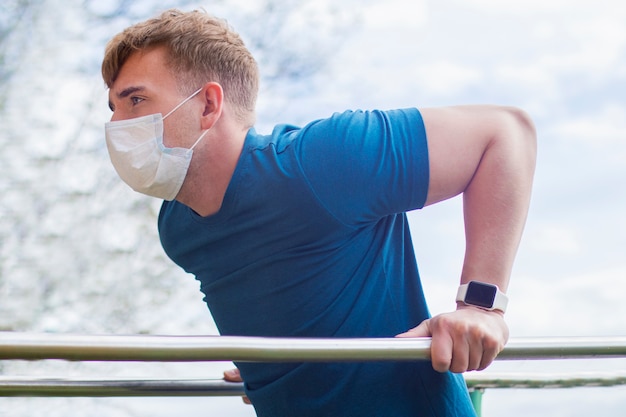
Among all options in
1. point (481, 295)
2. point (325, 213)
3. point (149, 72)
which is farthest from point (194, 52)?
point (481, 295)

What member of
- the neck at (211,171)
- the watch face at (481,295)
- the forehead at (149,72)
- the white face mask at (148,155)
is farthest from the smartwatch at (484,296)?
the forehead at (149,72)

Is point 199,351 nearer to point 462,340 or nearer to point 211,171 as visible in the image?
point 462,340

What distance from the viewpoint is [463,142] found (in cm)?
120

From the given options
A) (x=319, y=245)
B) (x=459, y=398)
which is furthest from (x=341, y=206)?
(x=459, y=398)

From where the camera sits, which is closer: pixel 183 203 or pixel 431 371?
pixel 431 371

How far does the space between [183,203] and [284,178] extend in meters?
0.29

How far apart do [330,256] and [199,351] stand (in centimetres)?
44

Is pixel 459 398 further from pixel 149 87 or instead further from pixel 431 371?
pixel 149 87

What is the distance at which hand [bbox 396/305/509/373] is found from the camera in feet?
3.26

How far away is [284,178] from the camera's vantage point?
4.02ft

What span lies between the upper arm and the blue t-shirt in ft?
0.07

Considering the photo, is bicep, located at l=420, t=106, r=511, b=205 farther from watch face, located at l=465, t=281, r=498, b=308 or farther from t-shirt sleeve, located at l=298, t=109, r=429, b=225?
watch face, located at l=465, t=281, r=498, b=308

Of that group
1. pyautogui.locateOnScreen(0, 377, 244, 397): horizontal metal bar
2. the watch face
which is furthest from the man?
pyautogui.locateOnScreen(0, 377, 244, 397): horizontal metal bar

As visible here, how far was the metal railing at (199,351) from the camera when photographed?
81cm
